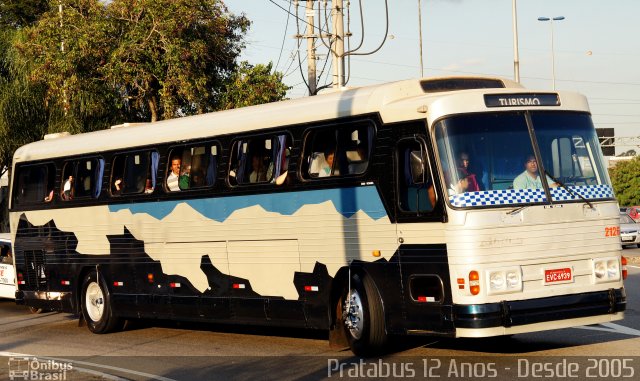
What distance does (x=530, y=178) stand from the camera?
41.2 ft

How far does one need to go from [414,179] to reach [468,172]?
74 centimetres

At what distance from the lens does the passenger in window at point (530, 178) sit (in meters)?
12.5

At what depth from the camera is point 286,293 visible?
14984 millimetres

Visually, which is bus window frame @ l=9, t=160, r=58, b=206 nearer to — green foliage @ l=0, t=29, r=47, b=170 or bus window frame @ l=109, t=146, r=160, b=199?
bus window frame @ l=109, t=146, r=160, b=199

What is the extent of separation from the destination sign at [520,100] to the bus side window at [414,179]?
3.01 feet

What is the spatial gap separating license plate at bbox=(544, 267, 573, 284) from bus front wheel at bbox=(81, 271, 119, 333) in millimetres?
8681

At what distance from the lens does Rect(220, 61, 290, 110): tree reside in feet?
108

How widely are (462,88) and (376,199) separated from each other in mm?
1669

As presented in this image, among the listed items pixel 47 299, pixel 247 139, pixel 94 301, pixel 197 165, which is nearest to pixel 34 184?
pixel 47 299

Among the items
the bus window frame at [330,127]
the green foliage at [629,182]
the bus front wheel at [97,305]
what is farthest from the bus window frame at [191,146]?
the green foliage at [629,182]

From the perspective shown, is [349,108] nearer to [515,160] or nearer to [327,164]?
[327,164]

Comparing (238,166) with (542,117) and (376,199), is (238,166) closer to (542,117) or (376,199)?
(376,199)

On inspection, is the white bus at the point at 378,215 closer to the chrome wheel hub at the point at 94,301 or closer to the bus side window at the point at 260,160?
the bus side window at the point at 260,160

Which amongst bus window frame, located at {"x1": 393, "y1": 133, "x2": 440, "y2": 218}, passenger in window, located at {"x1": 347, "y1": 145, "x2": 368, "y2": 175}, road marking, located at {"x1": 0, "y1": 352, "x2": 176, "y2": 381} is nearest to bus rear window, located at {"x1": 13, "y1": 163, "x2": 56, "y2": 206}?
road marking, located at {"x1": 0, "y1": 352, "x2": 176, "y2": 381}
